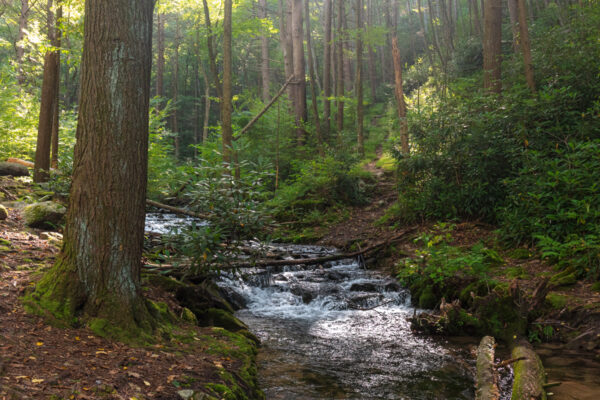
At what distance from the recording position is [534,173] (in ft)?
24.8

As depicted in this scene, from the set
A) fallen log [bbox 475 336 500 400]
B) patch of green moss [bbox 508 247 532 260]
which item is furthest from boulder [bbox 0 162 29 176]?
patch of green moss [bbox 508 247 532 260]

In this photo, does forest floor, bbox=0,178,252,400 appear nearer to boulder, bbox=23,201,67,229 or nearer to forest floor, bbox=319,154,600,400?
boulder, bbox=23,201,67,229

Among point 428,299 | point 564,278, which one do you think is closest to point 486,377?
point 564,278

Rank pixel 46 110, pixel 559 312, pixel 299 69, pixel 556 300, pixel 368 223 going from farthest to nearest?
pixel 299 69
pixel 368 223
pixel 46 110
pixel 556 300
pixel 559 312

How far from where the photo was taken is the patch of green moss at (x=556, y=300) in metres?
5.33

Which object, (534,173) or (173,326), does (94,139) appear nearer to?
(173,326)

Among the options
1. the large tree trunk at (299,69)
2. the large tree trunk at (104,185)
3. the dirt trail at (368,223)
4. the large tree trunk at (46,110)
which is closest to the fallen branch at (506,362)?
the large tree trunk at (104,185)

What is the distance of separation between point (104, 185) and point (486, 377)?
3996 mm

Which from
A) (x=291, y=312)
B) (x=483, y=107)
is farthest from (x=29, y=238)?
(x=483, y=107)

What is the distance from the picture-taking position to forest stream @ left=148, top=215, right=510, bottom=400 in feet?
13.9

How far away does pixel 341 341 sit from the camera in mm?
5715

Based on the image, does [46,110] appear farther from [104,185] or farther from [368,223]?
[368,223]

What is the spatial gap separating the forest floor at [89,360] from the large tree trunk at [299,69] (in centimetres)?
1417

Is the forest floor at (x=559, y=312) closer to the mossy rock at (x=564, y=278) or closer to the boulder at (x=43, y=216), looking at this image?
the mossy rock at (x=564, y=278)
